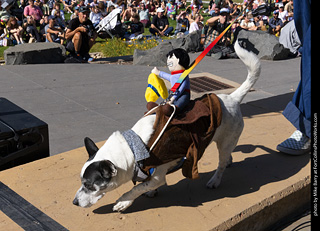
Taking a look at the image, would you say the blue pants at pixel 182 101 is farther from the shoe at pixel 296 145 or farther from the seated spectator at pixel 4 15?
the seated spectator at pixel 4 15

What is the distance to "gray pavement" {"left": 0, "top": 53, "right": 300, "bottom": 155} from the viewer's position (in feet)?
20.2

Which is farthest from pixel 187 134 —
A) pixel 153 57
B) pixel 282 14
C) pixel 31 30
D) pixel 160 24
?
pixel 282 14

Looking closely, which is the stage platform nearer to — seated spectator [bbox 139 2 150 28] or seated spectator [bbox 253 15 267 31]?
seated spectator [bbox 253 15 267 31]

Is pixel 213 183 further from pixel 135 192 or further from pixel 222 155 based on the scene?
pixel 135 192

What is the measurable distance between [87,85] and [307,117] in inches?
174

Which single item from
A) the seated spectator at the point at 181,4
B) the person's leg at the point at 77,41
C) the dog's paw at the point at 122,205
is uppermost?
the dog's paw at the point at 122,205

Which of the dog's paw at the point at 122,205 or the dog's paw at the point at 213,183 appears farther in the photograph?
the dog's paw at the point at 213,183

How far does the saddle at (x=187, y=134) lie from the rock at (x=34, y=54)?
21.6ft

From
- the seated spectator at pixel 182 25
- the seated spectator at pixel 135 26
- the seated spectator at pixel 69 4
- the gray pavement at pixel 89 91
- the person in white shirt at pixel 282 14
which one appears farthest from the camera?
the seated spectator at pixel 69 4

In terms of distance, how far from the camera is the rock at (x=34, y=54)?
9.27 metres

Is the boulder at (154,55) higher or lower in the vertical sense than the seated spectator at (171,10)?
higher

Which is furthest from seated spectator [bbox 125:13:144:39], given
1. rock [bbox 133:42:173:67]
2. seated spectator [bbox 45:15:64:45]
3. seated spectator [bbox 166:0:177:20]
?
rock [bbox 133:42:173:67]

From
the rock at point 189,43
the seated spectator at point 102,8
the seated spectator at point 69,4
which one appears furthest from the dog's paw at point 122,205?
the seated spectator at point 69,4

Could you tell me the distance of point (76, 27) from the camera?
10.8 m
